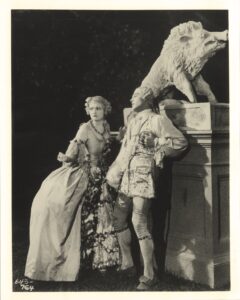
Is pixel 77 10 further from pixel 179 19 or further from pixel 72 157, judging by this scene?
pixel 72 157

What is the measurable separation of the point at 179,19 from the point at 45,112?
1.63 meters

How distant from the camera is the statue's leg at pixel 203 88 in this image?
4.62 metres

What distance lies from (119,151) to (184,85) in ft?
2.97

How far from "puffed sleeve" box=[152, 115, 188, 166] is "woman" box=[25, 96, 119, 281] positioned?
56 centimetres

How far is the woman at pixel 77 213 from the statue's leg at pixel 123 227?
98mm

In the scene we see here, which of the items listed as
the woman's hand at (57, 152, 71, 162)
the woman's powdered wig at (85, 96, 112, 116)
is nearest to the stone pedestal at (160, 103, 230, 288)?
the woman's powdered wig at (85, 96, 112, 116)

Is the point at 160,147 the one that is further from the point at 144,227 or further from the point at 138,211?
the point at 144,227

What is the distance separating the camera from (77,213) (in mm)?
4355

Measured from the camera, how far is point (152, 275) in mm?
4215


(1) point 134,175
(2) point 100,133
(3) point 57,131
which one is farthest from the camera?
(3) point 57,131

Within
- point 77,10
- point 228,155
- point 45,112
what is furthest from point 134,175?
point 77,10

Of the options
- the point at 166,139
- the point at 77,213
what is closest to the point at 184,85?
the point at 166,139

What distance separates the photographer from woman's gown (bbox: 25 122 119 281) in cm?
430

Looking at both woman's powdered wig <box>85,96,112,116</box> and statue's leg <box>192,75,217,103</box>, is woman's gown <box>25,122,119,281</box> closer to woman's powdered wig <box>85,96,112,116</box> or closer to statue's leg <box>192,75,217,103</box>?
woman's powdered wig <box>85,96,112,116</box>
